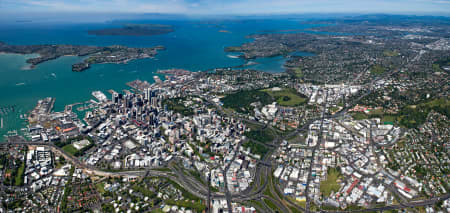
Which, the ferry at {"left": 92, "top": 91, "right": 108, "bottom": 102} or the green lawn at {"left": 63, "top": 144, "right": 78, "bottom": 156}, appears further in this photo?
the ferry at {"left": 92, "top": 91, "right": 108, "bottom": 102}

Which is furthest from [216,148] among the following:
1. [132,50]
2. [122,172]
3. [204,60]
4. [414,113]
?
[132,50]

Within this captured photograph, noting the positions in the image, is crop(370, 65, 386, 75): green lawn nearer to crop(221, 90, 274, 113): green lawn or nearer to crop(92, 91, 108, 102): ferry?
crop(221, 90, 274, 113): green lawn

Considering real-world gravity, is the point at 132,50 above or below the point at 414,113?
above

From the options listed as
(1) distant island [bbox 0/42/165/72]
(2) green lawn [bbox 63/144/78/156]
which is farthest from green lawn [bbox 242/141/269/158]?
(1) distant island [bbox 0/42/165/72]

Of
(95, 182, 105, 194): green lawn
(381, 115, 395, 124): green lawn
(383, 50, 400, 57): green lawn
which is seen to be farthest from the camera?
(383, 50, 400, 57): green lawn

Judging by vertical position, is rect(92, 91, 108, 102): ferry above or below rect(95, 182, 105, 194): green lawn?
above

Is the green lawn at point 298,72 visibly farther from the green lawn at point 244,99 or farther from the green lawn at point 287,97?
the green lawn at point 244,99

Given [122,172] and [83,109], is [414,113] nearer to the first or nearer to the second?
[122,172]
